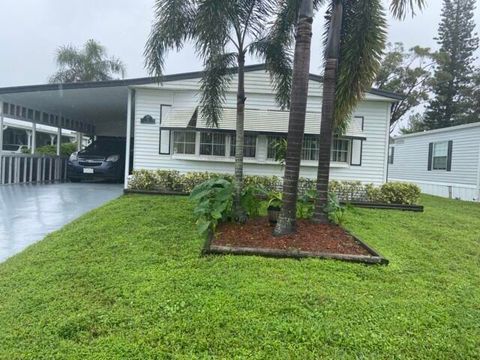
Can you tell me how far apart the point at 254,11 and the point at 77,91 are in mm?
6240

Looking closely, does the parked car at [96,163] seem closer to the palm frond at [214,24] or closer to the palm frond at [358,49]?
the palm frond at [214,24]

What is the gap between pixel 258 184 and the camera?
999 centimetres

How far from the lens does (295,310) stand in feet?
10.8

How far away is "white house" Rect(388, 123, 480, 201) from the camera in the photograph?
14328 mm

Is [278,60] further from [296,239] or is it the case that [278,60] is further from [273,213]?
[296,239]

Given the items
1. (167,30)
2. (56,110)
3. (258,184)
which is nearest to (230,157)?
(258,184)

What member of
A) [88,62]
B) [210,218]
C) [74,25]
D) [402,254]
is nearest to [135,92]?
[210,218]

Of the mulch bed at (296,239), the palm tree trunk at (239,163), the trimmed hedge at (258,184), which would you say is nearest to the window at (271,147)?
the trimmed hedge at (258,184)

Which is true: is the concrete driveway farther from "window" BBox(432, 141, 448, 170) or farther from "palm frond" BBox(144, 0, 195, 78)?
"window" BBox(432, 141, 448, 170)

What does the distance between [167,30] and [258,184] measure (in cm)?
475

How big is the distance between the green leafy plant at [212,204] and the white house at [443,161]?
11.8 m

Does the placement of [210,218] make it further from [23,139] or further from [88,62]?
[23,139]

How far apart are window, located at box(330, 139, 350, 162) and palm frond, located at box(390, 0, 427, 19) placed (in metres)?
5.25

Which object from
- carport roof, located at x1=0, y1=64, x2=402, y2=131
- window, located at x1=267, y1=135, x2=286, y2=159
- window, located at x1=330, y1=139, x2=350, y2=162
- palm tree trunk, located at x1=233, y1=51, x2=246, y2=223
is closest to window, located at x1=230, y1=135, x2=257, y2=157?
window, located at x1=267, y1=135, x2=286, y2=159
